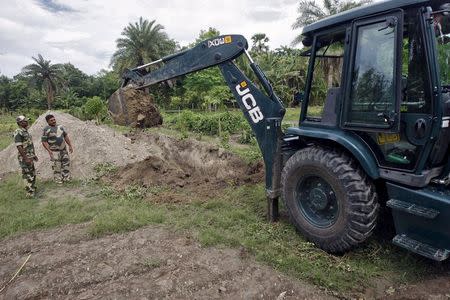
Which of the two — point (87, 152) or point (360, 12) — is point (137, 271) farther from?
point (87, 152)

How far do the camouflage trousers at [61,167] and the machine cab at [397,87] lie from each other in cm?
605

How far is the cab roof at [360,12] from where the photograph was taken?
3.16 m

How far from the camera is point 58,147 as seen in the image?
7699mm

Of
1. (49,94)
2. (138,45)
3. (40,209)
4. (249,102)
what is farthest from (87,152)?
(49,94)

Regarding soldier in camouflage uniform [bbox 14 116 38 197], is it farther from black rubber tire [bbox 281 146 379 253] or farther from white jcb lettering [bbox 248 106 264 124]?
black rubber tire [bbox 281 146 379 253]

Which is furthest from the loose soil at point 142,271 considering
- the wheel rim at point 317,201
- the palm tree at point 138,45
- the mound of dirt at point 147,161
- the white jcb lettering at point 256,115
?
the palm tree at point 138,45

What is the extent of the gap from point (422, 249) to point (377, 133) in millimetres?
1155

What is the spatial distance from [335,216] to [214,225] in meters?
1.67

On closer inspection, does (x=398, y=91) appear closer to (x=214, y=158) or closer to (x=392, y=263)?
(x=392, y=263)

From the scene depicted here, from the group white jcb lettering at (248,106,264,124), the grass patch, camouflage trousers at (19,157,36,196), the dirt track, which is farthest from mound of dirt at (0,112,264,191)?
the dirt track

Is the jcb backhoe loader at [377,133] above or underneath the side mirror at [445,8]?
underneath

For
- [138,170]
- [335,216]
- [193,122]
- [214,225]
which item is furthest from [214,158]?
[193,122]

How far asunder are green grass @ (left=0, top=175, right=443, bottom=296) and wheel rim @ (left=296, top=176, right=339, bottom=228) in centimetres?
32

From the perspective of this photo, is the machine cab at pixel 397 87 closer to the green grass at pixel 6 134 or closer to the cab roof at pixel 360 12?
the cab roof at pixel 360 12
